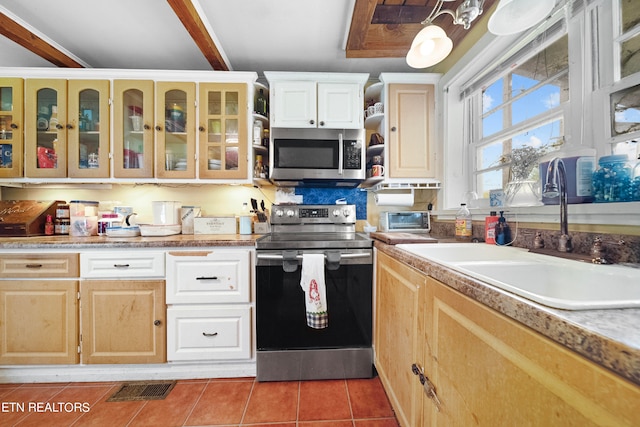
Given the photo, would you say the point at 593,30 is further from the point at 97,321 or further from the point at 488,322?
the point at 97,321

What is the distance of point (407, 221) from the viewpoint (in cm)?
195

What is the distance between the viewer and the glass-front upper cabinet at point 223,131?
188cm

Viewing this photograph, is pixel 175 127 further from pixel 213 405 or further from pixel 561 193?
pixel 561 193

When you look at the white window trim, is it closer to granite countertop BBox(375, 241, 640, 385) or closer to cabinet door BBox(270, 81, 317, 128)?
granite countertop BBox(375, 241, 640, 385)

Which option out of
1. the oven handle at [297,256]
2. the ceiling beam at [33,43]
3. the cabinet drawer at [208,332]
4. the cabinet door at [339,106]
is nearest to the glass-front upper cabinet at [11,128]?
the ceiling beam at [33,43]

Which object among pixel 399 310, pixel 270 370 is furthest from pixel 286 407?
pixel 399 310

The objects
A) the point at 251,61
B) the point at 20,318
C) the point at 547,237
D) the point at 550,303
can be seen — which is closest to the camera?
the point at 550,303

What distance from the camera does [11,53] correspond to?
1.83m

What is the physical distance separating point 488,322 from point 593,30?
1.31m

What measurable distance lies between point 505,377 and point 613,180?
85 cm

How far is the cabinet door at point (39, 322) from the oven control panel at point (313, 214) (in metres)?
1.37

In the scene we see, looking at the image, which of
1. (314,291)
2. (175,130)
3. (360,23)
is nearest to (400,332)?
(314,291)

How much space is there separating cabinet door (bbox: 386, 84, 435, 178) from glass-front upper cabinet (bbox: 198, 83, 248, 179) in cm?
119

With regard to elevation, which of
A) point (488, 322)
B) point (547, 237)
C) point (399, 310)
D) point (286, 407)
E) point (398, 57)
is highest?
point (398, 57)
